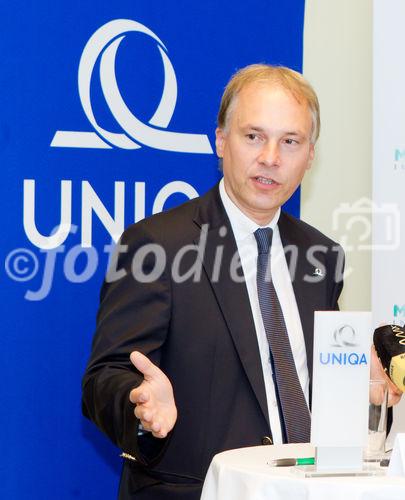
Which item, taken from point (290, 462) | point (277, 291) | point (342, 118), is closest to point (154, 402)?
point (290, 462)

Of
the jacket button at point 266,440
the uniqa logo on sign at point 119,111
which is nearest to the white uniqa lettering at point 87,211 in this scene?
the uniqa logo on sign at point 119,111

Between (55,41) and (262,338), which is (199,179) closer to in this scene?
(55,41)

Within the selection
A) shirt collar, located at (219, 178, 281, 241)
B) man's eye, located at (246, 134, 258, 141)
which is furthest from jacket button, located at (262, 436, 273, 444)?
man's eye, located at (246, 134, 258, 141)

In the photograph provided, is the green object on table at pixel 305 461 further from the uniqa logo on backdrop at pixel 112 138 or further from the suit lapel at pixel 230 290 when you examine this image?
the uniqa logo on backdrop at pixel 112 138

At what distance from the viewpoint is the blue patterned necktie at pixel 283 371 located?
2592 millimetres

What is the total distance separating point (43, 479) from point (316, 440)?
1978mm

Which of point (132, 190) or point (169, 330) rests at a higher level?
point (132, 190)

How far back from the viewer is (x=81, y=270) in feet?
11.8

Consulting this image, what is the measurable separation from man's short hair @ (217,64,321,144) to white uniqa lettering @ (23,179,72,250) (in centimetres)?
84

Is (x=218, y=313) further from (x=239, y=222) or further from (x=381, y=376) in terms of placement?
(x=381, y=376)

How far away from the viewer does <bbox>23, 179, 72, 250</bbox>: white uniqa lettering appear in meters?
3.48

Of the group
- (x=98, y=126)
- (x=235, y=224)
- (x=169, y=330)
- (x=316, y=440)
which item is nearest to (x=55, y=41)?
(x=98, y=126)

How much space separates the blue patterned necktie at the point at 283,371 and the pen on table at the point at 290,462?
2.03ft

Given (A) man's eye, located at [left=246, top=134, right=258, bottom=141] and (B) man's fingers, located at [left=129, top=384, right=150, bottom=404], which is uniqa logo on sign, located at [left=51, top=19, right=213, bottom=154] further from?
(B) man's fingers, located at [left=129, top=384, right=150, bottom=404]
